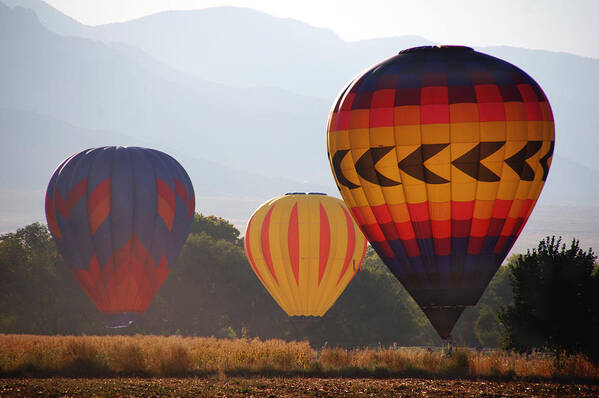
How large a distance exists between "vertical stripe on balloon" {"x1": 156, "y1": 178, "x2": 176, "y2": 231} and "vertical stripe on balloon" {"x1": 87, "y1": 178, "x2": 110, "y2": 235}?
213cm

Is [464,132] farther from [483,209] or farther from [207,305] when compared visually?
[207,305]

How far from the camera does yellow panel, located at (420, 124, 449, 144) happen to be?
2647cm

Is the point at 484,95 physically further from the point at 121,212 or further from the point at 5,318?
the point at 5,318

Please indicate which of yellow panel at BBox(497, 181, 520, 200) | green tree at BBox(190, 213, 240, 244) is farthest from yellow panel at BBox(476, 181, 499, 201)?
green tree at BBox(190, 213, 240, 244)

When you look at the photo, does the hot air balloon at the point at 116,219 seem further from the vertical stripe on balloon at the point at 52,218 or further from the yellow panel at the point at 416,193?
the yellow panel at the point at 416,193

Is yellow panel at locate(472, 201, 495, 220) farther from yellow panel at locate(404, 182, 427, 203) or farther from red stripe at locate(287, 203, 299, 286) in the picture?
red stripe at locate(287, 203, 299, 286)

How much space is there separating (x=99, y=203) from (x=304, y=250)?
10677 millimetres

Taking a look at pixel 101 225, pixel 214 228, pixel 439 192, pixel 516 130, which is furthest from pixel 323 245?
pixel 214 228

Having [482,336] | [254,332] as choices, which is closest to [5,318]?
[254,332]

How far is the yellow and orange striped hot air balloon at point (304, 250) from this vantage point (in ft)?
140

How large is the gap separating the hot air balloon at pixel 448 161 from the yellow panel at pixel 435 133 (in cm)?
3

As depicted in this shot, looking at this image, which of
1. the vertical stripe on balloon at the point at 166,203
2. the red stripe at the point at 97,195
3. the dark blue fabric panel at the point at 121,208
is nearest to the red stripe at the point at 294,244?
the vertical stripe on balloon at the point at 166,203

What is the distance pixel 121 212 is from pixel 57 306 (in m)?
21.1

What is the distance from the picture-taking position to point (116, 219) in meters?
Result: 36.7
